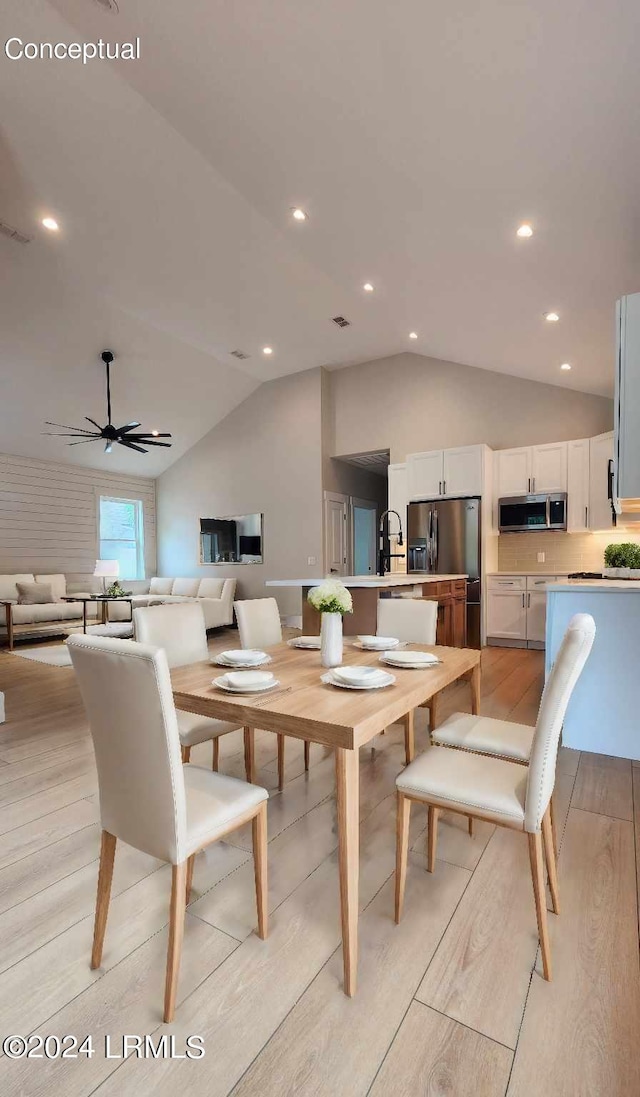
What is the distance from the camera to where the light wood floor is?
1.07 m

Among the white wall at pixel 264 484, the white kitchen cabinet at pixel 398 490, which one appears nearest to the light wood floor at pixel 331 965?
the white kitchen cabinet at pixel 398 490

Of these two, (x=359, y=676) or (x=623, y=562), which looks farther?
(x=623, y=562)

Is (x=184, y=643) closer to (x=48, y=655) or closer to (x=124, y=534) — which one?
(x=48, y=655)

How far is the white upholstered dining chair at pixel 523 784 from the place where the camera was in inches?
50.9

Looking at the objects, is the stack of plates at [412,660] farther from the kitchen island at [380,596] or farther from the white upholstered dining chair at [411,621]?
the kitchen island at [380,596]

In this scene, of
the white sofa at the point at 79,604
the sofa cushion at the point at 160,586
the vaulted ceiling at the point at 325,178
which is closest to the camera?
the vaulted ceiling at the point at 325,178

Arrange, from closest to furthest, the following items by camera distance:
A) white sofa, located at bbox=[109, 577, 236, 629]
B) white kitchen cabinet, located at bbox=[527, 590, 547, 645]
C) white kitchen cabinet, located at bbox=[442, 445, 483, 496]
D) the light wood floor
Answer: the light wood floor → white kitchen cabinet, located at bbox=[527, 590, 547, 645] → white kitchen cabinet, located at bbox=[442, 445, 483, 496] → white sofa, located at bbox=[109, 577, 236, 629]

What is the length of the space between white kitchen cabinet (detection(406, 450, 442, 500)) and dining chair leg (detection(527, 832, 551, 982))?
17.0ft

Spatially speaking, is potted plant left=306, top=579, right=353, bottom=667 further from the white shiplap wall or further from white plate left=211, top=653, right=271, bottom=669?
the white shiplap wall

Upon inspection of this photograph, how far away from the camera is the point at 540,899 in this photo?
4.26ft

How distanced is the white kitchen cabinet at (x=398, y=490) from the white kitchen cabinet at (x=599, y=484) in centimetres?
219

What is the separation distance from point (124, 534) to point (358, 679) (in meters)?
8.40

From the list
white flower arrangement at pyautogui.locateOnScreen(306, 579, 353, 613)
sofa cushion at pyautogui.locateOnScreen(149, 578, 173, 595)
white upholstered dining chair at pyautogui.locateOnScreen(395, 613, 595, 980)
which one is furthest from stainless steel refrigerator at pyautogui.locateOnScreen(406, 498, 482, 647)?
sofa cushion at pyautogui.locateOnScreen(149, 578, 173, 595)

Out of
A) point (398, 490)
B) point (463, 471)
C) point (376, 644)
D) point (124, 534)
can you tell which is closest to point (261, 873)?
point (376, 644)
